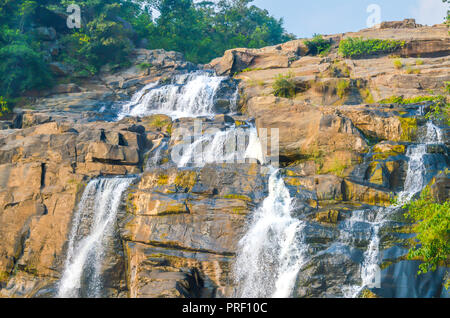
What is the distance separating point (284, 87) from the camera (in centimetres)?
2438

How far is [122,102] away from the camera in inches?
1094

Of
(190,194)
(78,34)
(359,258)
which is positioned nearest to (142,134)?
(190,194)

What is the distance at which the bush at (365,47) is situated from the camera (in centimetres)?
2722

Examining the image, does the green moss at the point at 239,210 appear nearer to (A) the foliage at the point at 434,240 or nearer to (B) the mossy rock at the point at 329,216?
(B) the mossy rock at the point at 329,216

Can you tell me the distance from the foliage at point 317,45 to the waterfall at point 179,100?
7.75 meters

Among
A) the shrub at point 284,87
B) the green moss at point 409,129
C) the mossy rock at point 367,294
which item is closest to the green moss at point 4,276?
the mossy rock at point 367,294

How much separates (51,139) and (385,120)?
46.5 ft

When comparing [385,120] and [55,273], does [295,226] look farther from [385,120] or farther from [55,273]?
[55,273]

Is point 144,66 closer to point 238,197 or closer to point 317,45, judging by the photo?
point 317,45

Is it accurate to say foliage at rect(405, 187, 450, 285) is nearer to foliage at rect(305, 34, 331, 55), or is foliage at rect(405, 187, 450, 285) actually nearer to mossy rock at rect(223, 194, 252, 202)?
mossy rock at rect(223, 194, 252, 202)

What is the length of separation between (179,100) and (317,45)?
11799 mm

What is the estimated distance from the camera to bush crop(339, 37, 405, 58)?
89.3 feet

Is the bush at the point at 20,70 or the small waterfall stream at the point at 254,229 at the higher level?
the bush at the point at 20,70

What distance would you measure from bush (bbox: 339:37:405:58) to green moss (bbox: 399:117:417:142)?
11.4 meters
